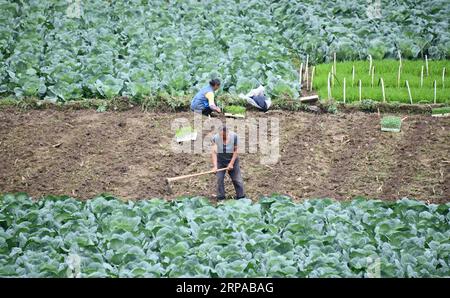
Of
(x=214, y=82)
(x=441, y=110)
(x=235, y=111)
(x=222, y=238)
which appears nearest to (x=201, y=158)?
(x=214, y=82)

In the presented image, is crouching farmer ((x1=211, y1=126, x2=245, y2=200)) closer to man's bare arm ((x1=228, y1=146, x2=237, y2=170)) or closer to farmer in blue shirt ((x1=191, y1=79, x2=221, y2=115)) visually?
man's bare arm ((x1=228, y1=146, x2=237, y2=170))

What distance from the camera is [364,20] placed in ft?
63.3

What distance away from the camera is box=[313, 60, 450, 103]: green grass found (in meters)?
16.8

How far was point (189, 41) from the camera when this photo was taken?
18.5m

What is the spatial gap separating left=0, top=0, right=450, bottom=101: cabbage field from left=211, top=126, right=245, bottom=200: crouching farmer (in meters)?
3.06

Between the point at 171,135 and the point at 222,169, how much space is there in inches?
81.2

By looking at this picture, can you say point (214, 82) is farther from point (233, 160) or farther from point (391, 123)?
point (391, 123)

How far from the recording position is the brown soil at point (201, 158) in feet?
46.6

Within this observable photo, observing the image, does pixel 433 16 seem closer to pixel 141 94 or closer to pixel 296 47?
pixel 296 47

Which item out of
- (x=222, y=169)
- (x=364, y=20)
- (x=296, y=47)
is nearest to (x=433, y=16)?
(x=364, y=20)

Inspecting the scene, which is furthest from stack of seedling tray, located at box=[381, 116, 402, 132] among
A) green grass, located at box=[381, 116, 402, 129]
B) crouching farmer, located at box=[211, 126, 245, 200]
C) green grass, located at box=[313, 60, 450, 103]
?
crouching farmer, located at box=[211, 126, 245, 200]

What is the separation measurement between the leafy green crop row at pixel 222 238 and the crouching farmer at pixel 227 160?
1.33 feet

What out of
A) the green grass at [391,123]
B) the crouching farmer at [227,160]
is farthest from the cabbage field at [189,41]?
the crouching farmer at [227,160]

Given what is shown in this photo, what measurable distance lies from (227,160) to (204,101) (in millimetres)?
2322
